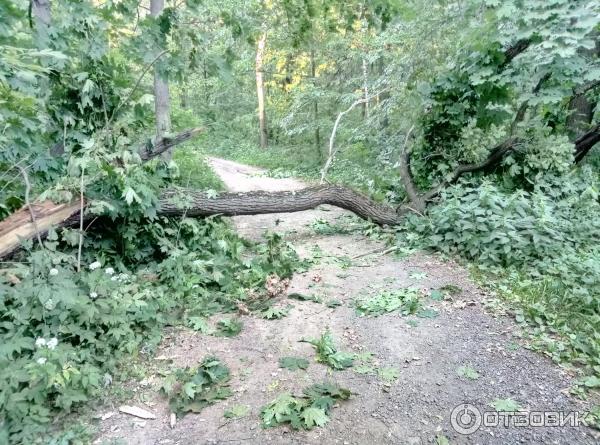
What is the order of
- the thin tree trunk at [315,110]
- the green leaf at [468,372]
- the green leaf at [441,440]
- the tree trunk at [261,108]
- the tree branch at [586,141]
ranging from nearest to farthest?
the green leaf at [441,440] → the green leaf at [468,372] → the tree branch at [586,141] → the thin tree trunk at [315,110] → the tree trunk at [261,108]

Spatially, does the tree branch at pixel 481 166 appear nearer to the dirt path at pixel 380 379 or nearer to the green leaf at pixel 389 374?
the dirt path at pixel 380 379

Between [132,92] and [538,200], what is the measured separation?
5.49m

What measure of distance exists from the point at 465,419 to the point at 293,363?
1.43 metres

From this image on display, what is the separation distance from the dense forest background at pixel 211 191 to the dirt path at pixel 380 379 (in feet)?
1.04

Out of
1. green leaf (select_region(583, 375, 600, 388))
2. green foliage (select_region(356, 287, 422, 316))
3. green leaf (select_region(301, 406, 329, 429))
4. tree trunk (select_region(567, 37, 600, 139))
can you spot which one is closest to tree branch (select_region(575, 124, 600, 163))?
tree trunk (select_region(567, 37, 600, 139))

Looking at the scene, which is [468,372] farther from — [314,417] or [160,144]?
[160,144]

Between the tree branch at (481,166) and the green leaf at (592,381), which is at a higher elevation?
the tree branch at (481,166)

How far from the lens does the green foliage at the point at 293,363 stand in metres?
3.65

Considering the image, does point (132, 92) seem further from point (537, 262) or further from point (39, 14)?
point (537, 262)

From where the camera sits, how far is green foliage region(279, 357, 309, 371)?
12.0 ft

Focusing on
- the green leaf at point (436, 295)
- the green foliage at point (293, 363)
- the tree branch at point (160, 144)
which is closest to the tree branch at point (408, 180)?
the green leaf at point (436, 295)

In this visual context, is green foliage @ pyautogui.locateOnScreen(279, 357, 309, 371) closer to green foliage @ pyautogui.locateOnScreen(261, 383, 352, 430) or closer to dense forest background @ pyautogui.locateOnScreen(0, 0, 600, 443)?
green foliage @ pyautogui.locateOnScreen(261, 383, 352, 430)

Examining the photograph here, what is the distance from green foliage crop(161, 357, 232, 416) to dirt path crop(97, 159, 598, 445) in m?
0.07

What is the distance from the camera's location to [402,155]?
7.77 metres
